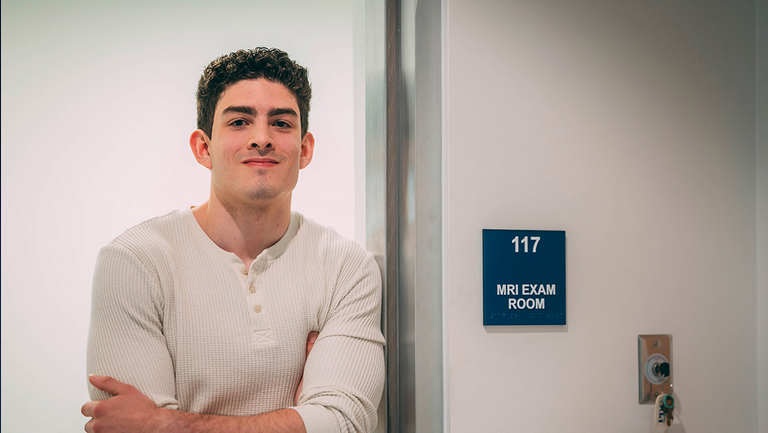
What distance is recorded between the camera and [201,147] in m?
1.27

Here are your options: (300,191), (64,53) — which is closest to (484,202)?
(300,191)

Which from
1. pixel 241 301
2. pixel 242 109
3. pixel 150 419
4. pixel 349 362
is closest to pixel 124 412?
pixel 150 419

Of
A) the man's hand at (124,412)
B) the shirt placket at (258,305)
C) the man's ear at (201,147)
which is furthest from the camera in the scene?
the man's ear at (201,147)

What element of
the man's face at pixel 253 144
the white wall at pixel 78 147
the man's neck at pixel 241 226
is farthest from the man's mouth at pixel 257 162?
the white wall at pixel 78 147

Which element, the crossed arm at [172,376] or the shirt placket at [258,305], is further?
the shirt placket at [258,305]

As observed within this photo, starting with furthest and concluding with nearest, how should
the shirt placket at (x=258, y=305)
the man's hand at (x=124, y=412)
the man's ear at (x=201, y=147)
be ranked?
the man's ear at (x=201, y=147)
the shirt placket at (x=258, y=305)
the man's hand at (x=124, y=412)

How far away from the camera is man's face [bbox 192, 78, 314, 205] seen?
1.19 m

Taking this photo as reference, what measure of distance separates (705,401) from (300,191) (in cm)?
118

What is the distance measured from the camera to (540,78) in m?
1.20

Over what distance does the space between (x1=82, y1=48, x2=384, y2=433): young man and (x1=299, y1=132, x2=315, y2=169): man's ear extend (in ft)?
0.05

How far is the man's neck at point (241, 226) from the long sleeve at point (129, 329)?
0.60 ft

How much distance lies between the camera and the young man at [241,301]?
3.40ft

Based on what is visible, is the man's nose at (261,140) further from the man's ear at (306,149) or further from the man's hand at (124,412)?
the man's hand at (124,412)

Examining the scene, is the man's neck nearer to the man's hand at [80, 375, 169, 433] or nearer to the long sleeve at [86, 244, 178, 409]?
the long sleeve at [86, 244, 178, 409]
